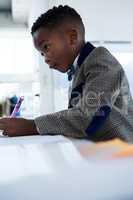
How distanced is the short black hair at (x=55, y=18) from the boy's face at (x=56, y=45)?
0.05 ft

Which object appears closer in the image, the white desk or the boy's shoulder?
the white desk

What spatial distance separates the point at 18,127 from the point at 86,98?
0.16 m

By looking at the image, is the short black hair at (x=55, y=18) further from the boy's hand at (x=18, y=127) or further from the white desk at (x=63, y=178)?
the white desk at (x=63, y=178)

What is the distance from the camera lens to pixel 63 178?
1.11ft

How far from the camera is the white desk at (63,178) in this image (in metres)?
0.32

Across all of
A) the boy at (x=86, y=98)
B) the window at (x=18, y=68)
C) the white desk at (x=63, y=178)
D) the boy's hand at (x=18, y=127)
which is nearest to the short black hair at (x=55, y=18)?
the boy at (x=86, y=98)

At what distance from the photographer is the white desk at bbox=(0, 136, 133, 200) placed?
0.32 meters

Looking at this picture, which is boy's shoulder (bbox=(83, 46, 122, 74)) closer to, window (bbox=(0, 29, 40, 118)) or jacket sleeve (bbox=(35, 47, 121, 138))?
jacket sleeve (bbox=(35, 47, 121, 138))

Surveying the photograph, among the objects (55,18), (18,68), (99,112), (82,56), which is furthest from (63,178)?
(18,68)

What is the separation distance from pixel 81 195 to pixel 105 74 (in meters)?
0.32

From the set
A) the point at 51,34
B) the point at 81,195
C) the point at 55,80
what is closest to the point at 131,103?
the point at 51,34

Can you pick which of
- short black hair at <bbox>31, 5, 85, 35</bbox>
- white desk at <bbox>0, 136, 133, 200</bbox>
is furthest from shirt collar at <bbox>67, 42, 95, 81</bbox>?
white desk at <bbox>0, 136, 133, 200</bbox>

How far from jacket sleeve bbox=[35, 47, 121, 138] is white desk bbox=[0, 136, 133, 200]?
0.51 ft

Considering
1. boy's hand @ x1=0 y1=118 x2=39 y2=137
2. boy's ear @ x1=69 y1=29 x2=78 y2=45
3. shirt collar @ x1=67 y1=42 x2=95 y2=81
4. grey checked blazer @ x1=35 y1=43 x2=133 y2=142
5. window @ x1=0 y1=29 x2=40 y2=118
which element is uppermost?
boy's ear @ x1=69 y1=29 x2=78 y2=45
